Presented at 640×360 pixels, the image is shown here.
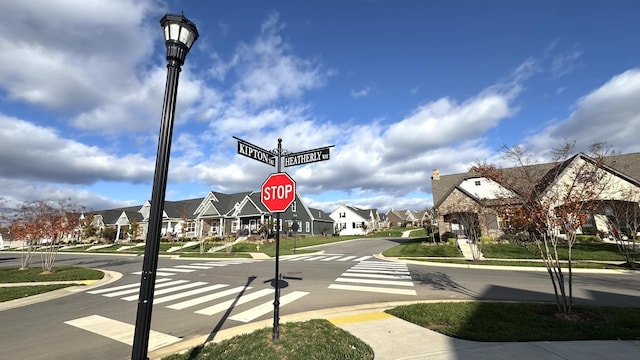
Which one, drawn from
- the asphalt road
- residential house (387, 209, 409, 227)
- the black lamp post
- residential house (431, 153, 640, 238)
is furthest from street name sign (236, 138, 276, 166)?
residential house (387, 209, 409, 227)

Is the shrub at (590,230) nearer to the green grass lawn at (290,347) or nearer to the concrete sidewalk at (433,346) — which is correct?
the concrete sidewalk at (433,346)

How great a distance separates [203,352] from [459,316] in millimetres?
5635

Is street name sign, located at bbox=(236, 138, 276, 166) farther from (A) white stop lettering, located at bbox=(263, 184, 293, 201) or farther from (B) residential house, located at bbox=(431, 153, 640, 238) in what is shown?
(B) residential house, located at bbox=(431, 153, 640, 238)

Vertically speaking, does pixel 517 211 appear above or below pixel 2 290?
above

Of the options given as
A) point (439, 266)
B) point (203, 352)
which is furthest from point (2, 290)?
point (439, 266)

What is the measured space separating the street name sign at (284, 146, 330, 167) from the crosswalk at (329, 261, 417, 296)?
6.75 metres

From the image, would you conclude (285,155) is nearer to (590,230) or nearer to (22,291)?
(22,291)

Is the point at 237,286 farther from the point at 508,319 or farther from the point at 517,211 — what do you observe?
the point at 517,211

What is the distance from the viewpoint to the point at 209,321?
7.57 meters

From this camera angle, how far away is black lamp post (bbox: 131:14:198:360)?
2969 mm

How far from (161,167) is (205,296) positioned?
338 inches

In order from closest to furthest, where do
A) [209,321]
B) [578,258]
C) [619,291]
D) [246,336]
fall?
[246,336], [209,321], [619,291], [578,258]

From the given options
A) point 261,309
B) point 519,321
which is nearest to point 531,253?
point 519,321

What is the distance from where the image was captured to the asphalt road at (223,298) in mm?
6508
